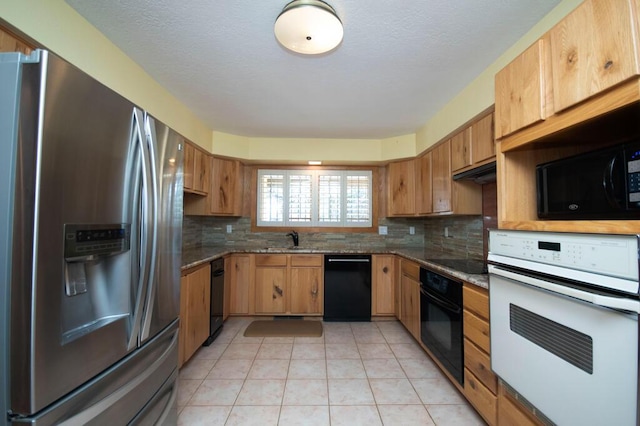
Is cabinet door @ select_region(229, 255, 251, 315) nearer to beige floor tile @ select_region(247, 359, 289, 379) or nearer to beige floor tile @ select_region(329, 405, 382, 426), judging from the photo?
beige floor tile @ select_region(247, 359, 289, 379)

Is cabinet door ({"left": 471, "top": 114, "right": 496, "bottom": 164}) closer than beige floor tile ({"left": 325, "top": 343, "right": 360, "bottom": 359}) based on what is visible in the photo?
Yes

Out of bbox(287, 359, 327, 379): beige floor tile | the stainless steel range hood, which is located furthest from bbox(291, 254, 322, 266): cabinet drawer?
the stainless steel range hood

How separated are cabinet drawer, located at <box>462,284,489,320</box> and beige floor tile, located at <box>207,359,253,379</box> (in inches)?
68.4

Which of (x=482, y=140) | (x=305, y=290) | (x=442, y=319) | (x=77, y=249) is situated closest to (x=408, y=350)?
(x=442, y=319)

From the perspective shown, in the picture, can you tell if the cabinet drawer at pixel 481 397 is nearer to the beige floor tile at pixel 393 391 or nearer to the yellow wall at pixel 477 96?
the beige floor tile at pixel 393 391

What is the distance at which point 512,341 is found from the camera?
1.23 meters

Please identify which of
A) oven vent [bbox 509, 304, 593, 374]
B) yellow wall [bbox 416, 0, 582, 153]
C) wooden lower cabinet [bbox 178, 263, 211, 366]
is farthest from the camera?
wooden lower cabinet [bbox 178, 263, 211, 366]

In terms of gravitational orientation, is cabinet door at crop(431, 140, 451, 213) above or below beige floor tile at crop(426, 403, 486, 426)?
above

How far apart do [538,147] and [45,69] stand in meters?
2.03

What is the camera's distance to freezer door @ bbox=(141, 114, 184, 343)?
107 centimetres

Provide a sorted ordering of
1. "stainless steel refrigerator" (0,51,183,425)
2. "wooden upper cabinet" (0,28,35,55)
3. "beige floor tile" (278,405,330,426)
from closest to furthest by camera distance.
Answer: "stainless steel refrigerator" (0,51,183,425)
"wooden upper cabinet" (0,28,35,55)
"beige floor tile" (278,405,330,426)

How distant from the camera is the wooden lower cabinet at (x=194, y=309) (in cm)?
197

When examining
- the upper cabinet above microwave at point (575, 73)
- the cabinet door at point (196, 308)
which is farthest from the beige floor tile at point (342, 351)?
the upper cabinet above microwave at point (575, 73)

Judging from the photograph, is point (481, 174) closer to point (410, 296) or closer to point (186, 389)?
point (410, 296)
